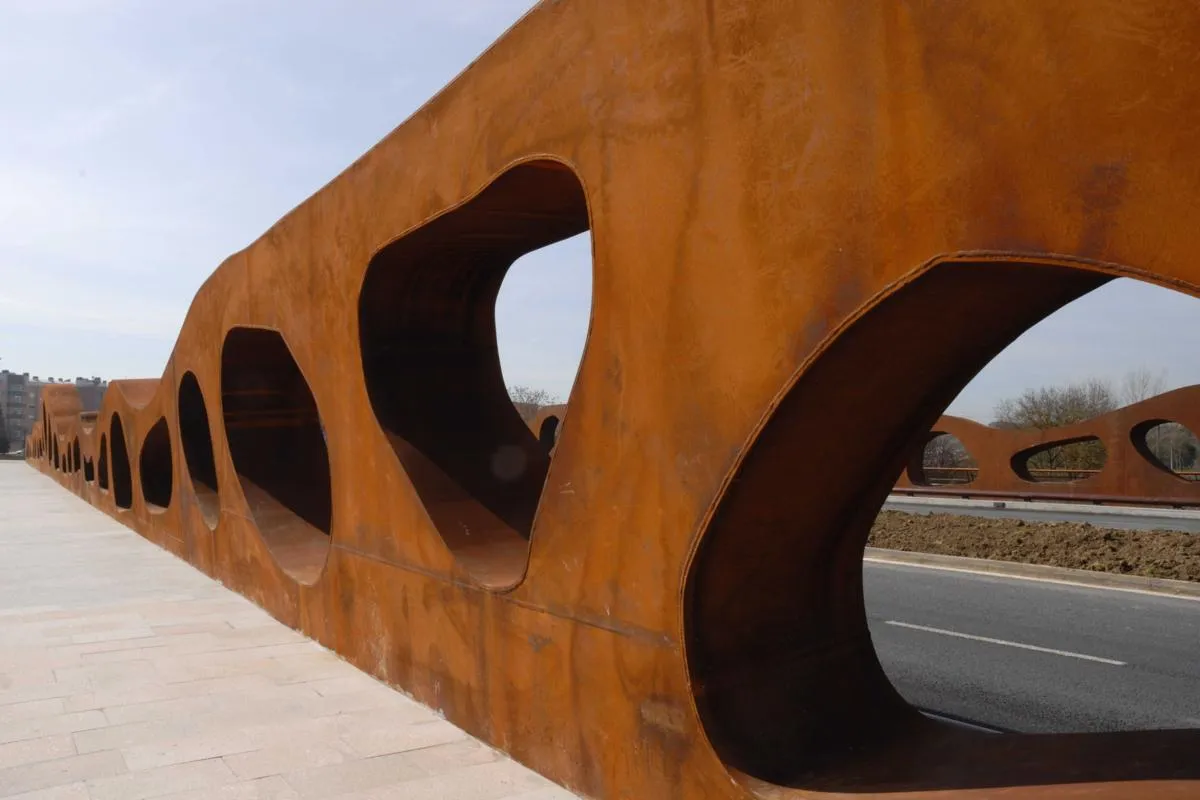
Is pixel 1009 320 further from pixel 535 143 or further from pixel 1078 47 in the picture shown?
pixel 535 143

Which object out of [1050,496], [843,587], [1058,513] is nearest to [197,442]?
[843,587]

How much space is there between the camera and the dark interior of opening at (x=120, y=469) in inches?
780

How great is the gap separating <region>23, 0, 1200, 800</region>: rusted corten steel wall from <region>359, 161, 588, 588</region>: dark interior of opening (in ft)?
0.15

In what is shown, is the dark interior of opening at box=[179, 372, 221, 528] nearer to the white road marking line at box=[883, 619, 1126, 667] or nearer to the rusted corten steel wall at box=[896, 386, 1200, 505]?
the white road marking line at box=[883, 619, 1126, 667]

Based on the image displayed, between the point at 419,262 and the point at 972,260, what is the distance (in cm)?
434

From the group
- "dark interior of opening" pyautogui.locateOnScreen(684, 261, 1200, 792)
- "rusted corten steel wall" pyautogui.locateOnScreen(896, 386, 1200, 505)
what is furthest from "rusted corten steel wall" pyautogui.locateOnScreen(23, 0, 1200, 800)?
"rusted corten steel wall" pyautogui.locateOnScreen(896, 386, 1200, 505)

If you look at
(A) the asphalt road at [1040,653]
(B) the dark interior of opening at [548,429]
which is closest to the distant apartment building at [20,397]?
(B) the dark interior of opening at [548,429]

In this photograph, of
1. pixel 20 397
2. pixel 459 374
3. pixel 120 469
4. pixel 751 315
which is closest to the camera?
pixel 751 315

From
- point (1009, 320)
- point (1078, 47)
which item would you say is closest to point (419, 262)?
point (1009, 320)

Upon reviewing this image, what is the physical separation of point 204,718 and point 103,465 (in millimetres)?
19444

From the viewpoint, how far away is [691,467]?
11.6 ft

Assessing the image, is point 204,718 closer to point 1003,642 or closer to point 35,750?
point 35,750

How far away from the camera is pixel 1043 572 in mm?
11453

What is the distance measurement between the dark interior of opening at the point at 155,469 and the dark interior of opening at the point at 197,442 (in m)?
3.15
